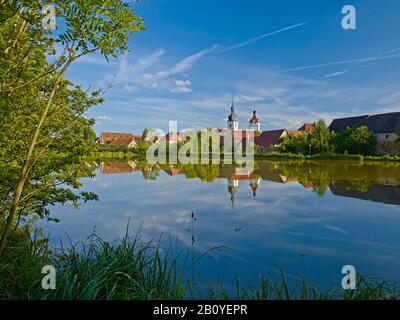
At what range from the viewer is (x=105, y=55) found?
291 centimetres

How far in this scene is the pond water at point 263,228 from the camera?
5668 mm

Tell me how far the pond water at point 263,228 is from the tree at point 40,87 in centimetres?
237

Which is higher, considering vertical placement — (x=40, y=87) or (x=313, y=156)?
(x=40, y=87)

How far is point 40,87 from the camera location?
5.61 m

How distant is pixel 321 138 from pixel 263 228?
144 ft

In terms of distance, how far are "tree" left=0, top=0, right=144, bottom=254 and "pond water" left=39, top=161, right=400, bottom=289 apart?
237 cm

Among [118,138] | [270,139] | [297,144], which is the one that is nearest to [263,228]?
[297,144]

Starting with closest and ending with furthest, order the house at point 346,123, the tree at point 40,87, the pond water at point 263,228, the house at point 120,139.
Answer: the tree at point 40,87
the pond water at point 263,228
the house at point 346,123
the house at point 120,139

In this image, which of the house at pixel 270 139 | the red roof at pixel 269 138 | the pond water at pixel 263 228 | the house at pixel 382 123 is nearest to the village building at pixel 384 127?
the house at pixel 382 123

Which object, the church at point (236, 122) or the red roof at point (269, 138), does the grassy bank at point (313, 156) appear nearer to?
the red roof at point (269, 138)

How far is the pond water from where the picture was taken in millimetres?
5668

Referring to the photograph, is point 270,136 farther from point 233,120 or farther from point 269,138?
point 233,120

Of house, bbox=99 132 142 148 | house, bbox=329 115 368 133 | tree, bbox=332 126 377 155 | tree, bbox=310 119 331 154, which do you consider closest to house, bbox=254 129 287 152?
house, bbox=329 115 368 133
